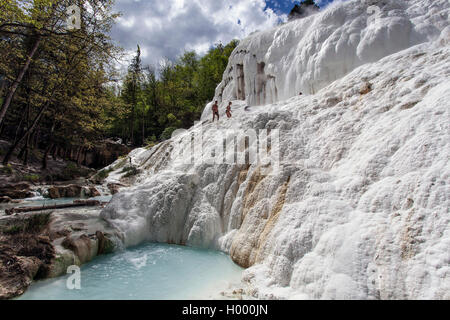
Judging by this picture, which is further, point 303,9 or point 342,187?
point 303,9

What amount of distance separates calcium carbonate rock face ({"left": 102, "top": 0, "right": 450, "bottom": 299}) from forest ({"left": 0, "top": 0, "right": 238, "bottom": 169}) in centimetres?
569

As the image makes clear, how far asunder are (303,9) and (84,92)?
68.3 feet

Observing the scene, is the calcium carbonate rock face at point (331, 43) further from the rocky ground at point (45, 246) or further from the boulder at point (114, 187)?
the boulder at point (114, 187)

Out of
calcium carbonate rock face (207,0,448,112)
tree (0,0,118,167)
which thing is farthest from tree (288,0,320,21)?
tree (0,0,118,167)

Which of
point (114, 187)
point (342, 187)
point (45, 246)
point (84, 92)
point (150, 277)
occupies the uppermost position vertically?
point (84, 92)

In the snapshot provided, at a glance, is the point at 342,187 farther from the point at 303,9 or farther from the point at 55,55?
the point at 303,9

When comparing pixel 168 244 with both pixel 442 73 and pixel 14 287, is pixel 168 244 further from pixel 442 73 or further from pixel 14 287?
pixel 442 73

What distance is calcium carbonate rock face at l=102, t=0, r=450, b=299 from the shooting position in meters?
2.60

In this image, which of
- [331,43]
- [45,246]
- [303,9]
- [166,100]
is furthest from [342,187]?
[166,100]

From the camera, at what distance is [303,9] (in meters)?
22.2

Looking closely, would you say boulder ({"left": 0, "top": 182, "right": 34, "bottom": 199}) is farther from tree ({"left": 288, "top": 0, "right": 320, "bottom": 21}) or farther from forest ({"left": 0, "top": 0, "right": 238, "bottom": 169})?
tree ({"left": 288, "top": 0, "right": 320, "bottom": 21})

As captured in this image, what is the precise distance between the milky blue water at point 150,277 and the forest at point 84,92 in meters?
6.00

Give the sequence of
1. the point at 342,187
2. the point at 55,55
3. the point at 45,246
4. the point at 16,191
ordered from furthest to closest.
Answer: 1. the point at 55,55
2. the point at 16,191
3. the point at 45,246
4. the point at 342,187

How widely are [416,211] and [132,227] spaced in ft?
18.0
